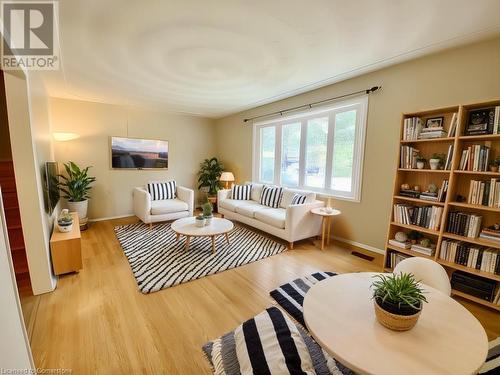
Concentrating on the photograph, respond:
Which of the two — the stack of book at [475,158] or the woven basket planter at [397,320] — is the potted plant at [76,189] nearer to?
the woven basket planter at [397,320]

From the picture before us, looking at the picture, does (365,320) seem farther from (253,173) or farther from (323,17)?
(253,173)

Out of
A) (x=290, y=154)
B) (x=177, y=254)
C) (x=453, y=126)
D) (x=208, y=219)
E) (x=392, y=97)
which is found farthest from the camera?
(x=290, y=154)

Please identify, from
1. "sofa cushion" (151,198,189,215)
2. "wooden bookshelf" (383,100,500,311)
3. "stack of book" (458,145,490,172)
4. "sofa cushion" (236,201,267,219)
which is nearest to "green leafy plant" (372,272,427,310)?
"wooden bookshelf" (383,100,500,311)

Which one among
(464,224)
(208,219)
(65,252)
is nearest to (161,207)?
(208,219)

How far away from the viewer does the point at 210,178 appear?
5.69 m

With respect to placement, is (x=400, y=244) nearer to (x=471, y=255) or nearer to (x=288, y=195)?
(x=471, y=255)

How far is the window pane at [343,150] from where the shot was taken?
3.31m

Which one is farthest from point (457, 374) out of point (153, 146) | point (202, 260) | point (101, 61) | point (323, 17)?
point (153, 146)

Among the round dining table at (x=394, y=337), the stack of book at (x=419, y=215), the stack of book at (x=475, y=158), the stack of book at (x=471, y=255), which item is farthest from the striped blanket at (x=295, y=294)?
the stack of book at (x=475, y=158)

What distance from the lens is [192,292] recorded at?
7.21 feet

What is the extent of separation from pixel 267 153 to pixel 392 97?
2.47 m

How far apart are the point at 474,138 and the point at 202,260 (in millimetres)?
3065

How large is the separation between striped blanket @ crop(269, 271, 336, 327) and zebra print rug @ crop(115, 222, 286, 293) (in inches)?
26.9

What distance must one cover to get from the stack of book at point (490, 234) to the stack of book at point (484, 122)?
863mm
